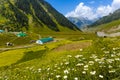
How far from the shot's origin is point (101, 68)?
15.1m

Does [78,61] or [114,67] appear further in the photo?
[78,61]

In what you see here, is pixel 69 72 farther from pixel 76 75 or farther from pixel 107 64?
pixel 107 64

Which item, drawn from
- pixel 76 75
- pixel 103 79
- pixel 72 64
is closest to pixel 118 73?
pixel 103 79

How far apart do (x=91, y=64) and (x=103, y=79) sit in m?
1.42

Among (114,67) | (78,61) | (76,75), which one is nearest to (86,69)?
(76,75)

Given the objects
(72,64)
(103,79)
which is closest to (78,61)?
(72,64)

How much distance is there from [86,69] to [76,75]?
591mm

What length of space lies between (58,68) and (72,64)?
85 cm

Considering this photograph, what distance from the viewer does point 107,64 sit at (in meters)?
15.6

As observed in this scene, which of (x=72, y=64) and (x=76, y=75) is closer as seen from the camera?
(x=76, y=75)

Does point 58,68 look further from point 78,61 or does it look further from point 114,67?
point 114,67

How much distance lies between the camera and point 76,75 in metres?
14.8

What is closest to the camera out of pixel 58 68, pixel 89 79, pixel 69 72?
pixel 89 79

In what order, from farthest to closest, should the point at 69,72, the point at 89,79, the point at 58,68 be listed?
the point at 58,68 < the point at 69,72 < the point at 89,79
